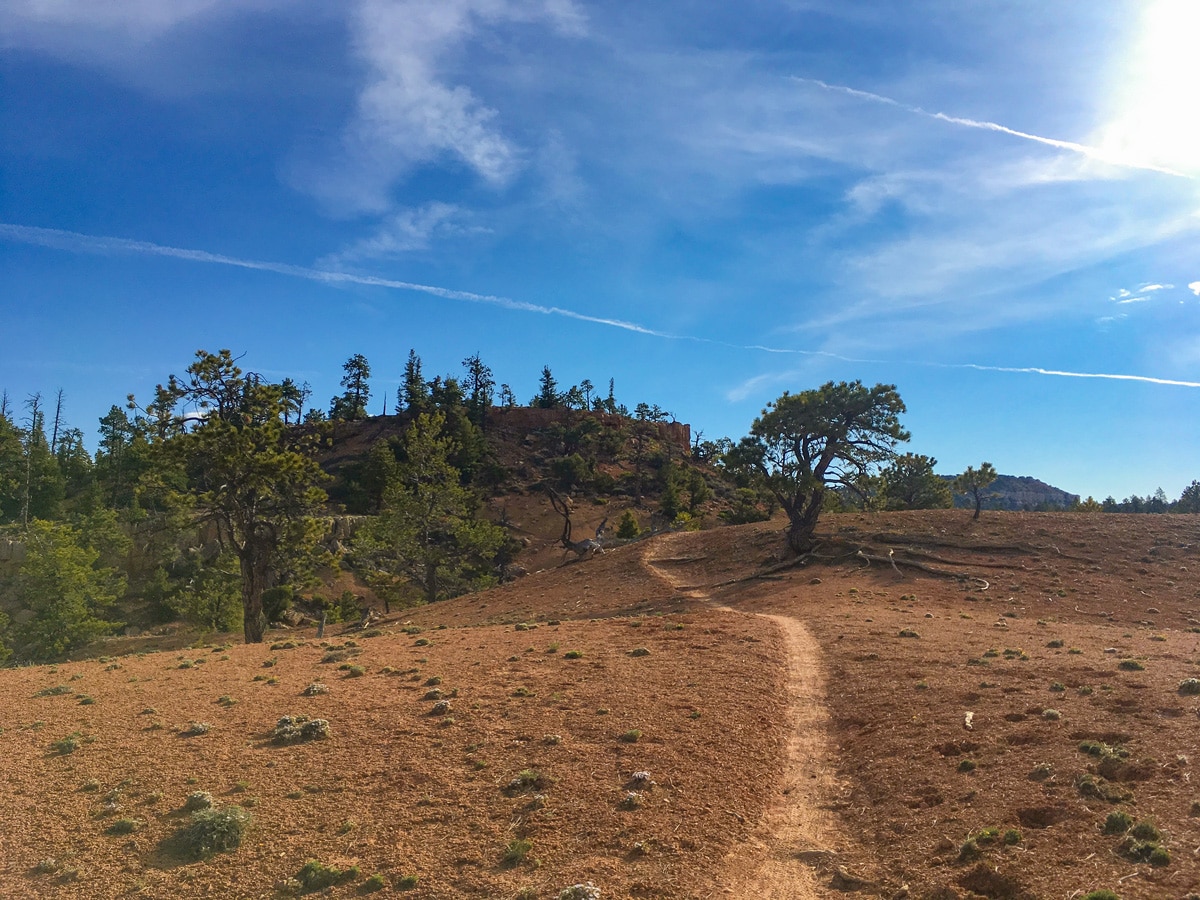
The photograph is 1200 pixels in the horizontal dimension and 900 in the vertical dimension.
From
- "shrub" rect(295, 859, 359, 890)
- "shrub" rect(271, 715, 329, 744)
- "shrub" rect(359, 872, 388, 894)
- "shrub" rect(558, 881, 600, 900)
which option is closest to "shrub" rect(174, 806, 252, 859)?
"shrub" rect(295, 859, 359, 890)

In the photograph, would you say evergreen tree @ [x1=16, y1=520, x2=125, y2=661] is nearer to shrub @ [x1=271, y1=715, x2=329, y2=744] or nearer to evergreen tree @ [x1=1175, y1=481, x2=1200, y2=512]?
shrub @ [x1=271, y1=715, x2=329, y2=744]

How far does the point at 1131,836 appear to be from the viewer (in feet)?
26.3

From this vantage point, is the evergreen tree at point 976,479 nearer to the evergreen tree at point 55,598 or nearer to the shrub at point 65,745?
the shrub at point 65,745

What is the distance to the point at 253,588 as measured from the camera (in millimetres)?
26578

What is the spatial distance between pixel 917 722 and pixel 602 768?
584cm

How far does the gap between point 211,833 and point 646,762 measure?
21.1 feet

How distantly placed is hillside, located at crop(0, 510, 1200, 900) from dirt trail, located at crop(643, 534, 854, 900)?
0.16 ft

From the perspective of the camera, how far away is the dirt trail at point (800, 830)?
845 centimetres

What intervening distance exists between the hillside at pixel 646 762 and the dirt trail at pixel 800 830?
0.16ft

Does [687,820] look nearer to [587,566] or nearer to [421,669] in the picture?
[421,669]

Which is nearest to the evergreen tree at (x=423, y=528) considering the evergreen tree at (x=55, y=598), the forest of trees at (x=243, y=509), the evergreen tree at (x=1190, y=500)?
the forest of trees at (x=243, y=509)

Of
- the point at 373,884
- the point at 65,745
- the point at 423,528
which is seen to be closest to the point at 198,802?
the point at 373,884

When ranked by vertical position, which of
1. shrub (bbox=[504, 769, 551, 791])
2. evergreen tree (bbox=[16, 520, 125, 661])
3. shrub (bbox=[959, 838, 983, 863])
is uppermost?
shrub (bbox=[959, 838, 983, 863])

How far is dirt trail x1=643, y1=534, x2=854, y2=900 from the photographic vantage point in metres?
8.45
